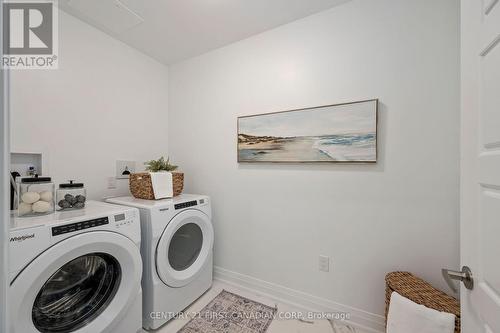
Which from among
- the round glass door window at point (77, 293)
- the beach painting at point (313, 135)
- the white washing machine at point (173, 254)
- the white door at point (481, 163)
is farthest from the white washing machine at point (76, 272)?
the white door at point (481, 163)

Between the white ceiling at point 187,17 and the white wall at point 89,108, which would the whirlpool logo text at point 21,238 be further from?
the white ceiling at point 187,17

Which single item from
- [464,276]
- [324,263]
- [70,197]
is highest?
[70,197]

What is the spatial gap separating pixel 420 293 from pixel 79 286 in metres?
1.87

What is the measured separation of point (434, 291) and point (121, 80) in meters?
2.73

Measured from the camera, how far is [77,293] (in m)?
1.18

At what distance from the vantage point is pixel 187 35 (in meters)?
1.84

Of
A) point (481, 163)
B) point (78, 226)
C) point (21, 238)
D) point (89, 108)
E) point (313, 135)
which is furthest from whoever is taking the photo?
point (89, 108)

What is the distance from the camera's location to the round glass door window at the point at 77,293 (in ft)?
3.43

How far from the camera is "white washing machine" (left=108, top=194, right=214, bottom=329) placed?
1392 millimetres

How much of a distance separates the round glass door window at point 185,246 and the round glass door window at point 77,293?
41cm

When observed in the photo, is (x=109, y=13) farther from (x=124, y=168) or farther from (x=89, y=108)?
(x=124, y=168)

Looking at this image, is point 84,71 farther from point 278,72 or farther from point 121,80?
point 278,72

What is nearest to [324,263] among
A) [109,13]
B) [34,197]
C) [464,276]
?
[464,276]

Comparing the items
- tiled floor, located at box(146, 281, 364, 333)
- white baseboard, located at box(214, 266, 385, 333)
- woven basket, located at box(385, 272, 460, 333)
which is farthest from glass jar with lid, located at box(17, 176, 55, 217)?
woven basket, located at box(385, 272, 460, 333)
